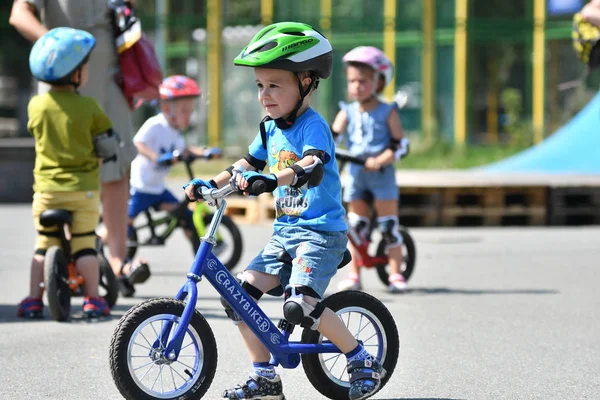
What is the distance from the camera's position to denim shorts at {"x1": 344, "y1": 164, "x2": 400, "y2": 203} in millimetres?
8523

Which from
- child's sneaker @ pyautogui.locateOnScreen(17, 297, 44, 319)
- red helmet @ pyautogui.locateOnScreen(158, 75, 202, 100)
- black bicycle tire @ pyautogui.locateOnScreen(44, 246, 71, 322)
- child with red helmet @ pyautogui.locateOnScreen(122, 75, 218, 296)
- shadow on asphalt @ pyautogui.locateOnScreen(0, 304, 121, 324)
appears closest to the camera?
black bicycle tire @ pyautogui.locateOnScreen(44, 246, 71, 322)

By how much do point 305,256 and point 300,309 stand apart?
0.22 m

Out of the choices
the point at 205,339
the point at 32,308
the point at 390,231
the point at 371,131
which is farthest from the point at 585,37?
the point at 205,339

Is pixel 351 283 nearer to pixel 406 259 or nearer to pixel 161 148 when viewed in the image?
pixel 406 259

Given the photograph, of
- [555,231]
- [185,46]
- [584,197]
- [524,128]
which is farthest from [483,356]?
[185,46]

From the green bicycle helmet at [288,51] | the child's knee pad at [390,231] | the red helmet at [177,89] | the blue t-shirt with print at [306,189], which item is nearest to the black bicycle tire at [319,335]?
the blue t-shirt with print at [306,189]

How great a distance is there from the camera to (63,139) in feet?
22.3

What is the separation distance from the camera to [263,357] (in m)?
4.89

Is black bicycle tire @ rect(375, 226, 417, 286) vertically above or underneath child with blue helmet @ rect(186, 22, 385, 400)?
underneath

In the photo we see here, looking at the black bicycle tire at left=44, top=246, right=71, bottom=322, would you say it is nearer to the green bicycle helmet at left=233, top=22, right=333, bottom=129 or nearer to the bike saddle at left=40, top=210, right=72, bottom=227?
the bike saddle at left=40, top=210, right=72, bottom=227

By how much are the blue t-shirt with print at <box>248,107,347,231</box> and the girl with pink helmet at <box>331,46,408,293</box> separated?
344 cm

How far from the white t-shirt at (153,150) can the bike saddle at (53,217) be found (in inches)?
86.8

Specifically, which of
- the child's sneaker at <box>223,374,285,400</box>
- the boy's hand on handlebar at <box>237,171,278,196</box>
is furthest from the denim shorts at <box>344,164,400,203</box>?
the boy's hand on handlebar at <box>237,171,278,196</box>

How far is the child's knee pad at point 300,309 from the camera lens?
4711 mm
